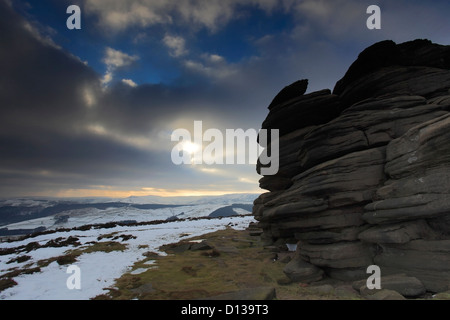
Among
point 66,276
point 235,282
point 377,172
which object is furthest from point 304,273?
point 66,276

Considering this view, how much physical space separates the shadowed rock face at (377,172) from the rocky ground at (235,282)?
4.78ft

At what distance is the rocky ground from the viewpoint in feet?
37.3

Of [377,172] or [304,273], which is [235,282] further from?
[377,172]

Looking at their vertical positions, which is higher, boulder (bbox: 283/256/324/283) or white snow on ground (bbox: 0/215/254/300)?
boulder (bbox: 283/256/324/283)

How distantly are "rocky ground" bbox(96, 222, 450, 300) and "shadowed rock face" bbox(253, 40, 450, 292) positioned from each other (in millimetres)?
1458

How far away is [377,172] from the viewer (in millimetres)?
15906

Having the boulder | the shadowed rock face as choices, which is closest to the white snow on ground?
the boulder

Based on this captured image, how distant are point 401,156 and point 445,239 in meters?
5.57

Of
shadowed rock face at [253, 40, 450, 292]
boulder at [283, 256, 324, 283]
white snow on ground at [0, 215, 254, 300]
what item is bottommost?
white snow on ground at [0, 215, 254, 300]

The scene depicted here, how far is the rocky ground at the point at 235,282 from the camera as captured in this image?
1138cm

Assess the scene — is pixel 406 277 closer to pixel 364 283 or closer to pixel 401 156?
pixel 364 283

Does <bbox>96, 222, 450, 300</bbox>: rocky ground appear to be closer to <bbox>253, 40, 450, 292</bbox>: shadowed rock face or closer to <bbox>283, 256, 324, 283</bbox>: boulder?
<bbox>283, 256, 324, 283</bbox>: boulder

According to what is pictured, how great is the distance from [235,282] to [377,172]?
14.3 meters

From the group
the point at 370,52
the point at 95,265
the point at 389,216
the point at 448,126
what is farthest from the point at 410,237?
the point at 95,265
